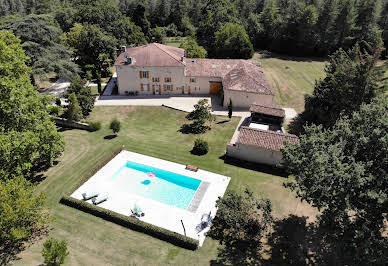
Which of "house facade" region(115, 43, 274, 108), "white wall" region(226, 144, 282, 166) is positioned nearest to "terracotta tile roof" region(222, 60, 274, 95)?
"house facade" region(115, 43, 274, 108)

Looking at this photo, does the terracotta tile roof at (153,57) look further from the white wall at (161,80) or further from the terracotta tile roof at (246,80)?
the terracotta tile roof at (246,80)

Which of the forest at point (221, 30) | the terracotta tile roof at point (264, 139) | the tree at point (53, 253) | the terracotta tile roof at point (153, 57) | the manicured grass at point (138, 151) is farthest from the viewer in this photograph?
the forest at point (221, 30)

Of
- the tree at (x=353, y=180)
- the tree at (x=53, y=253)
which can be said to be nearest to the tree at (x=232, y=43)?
the tree at (x=353, y=180)

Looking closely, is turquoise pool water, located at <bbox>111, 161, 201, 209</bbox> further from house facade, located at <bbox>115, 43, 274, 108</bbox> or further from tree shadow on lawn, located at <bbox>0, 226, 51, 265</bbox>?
house facade, located at <bbox>115, 43, 274, 108</bbox>

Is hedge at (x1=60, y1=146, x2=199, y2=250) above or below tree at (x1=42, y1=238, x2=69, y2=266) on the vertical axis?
below

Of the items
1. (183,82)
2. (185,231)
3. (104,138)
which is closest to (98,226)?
(185,231)

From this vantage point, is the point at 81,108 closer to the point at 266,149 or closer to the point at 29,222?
the point at 29,222
